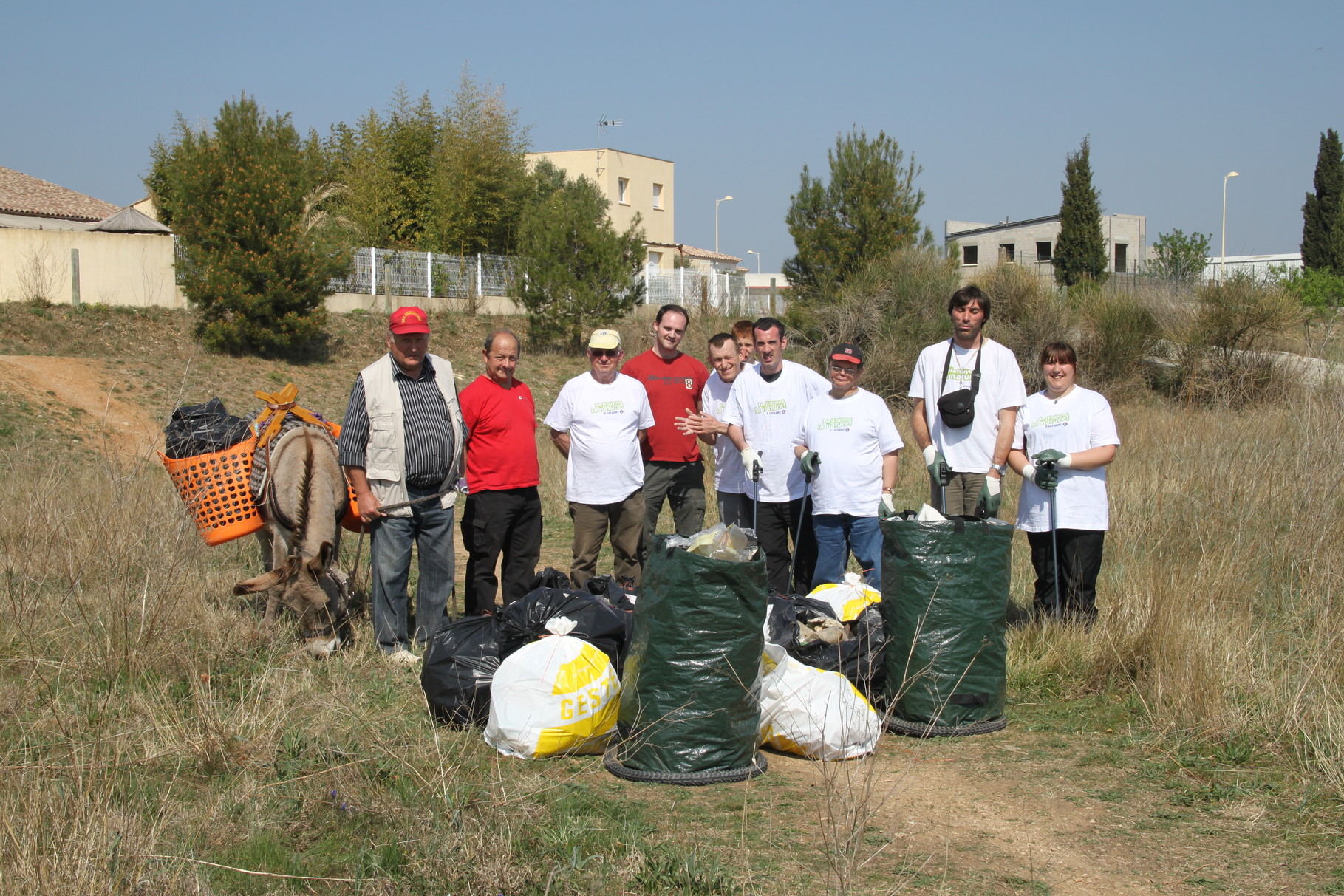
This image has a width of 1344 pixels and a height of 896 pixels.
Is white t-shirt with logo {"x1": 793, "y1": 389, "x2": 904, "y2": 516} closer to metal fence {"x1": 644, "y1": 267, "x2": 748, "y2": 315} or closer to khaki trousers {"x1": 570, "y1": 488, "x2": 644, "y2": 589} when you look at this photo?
khaki trousers {"x1": 570, "y1": 488, "x2": 644, "y2": 589}

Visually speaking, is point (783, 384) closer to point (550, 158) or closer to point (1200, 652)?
point (1200, 652)

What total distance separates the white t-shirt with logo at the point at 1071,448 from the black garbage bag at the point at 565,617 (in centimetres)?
214

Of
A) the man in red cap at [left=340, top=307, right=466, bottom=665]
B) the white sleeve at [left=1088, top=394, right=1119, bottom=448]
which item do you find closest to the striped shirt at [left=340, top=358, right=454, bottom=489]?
the man in red cap at [left=340, top=307, right=466, bottom=665]

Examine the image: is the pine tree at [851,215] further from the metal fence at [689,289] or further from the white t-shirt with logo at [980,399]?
the white t-shirt with logo at [980,399]

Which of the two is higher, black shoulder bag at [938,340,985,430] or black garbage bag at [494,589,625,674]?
black shoulder bag at [938,340,985,430]

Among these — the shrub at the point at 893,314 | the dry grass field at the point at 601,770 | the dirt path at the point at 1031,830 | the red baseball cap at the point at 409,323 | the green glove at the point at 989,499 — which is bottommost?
the dirt path at the point at 1031,830

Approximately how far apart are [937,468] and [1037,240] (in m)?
41.2

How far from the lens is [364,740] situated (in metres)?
3.65

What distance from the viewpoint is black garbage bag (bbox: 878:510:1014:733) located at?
400 centimetres

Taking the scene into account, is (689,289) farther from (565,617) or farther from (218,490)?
(565,617)

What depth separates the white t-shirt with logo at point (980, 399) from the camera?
5.22m

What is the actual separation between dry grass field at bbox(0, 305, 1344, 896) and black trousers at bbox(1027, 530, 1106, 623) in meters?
0.18

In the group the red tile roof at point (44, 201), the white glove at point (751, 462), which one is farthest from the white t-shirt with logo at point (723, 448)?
the red tile roof at point (44, 201)

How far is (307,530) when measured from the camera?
502 cm
